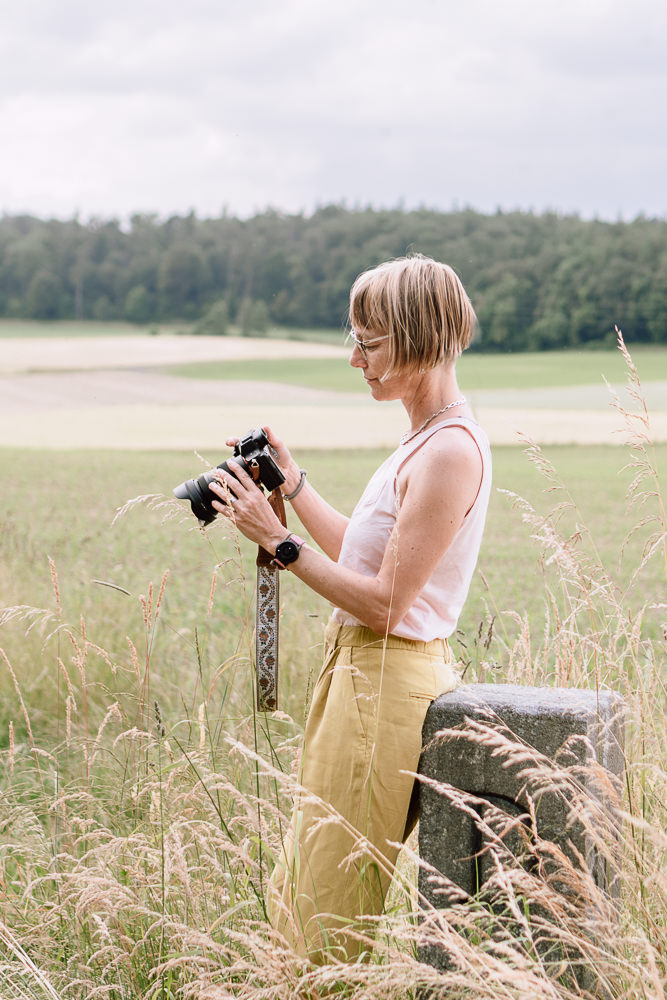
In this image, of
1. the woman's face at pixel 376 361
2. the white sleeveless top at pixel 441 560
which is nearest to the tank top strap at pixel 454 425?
the white sleeveless top at pixel 441 560

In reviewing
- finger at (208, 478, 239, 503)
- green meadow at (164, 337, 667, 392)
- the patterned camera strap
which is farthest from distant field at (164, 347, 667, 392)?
finger at (208, 478, 239, 503)

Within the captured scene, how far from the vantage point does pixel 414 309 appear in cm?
191

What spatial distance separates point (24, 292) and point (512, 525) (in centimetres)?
2800

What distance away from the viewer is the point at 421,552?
1.83 meters

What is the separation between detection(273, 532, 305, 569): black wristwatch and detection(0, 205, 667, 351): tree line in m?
27.7

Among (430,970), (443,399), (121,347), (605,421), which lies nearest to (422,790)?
(430,970)

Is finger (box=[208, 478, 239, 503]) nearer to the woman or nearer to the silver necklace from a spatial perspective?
the woman

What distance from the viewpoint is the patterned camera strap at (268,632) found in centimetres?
215

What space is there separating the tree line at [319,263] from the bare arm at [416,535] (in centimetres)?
2768

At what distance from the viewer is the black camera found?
2.10m

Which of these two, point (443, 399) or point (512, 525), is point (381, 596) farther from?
point (512, 525)

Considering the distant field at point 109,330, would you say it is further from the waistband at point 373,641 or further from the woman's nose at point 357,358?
the waistband at point 373,641

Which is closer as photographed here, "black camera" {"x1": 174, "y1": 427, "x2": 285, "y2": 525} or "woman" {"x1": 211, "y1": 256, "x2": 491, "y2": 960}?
"woman" {"x1": 211, "y1": 256, "x2": 491, "y2": 960}

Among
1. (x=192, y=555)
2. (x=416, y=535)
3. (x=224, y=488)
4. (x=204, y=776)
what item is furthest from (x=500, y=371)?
(x=416, y=535)
